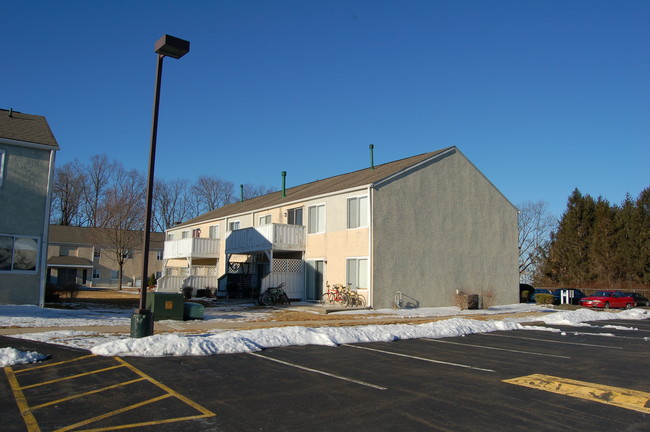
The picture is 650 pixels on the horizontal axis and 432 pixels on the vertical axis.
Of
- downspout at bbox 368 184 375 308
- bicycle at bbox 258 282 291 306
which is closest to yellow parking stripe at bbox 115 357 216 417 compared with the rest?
downspout at bbox 368 184 375 308

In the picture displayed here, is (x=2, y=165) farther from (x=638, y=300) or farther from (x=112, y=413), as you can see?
(x=638, y=300)

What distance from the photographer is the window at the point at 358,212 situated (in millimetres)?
24750

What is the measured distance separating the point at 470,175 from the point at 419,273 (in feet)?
23.7

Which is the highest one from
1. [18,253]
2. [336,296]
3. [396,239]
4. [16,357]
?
[396,239]

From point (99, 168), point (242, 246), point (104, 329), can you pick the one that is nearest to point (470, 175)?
point (242, 246)

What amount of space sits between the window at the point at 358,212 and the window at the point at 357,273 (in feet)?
5.72

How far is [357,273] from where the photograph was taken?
24.8 m

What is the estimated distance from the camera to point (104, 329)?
46.8ft

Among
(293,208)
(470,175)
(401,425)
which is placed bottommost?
(401,425)

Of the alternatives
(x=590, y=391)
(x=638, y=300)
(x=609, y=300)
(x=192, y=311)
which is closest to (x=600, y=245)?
(x=638, y=300)

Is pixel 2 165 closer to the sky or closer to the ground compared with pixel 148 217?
closer to the sky

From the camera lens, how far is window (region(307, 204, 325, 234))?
2786 cm

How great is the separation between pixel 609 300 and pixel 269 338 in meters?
27.8

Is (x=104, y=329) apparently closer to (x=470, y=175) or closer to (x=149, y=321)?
(x=149, y=321)
